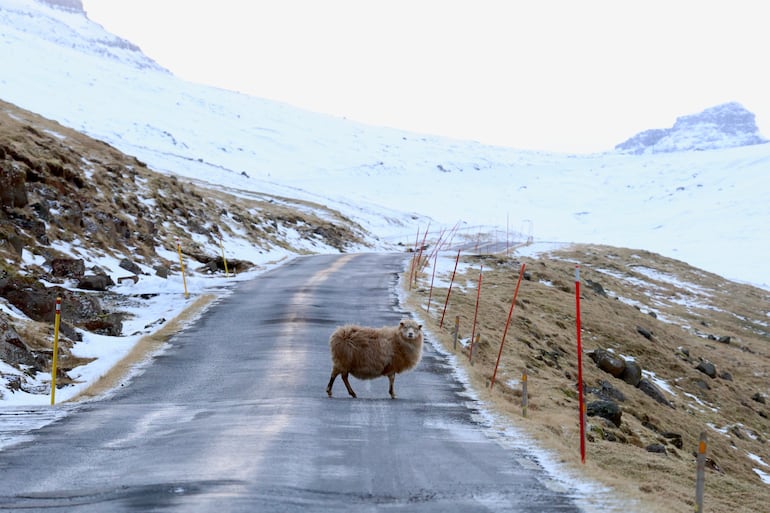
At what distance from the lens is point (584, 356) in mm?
A: 28641

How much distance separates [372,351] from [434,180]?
150m

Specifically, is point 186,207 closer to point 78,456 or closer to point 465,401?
point 465,401

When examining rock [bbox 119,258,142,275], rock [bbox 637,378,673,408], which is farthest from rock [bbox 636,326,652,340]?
rock [bbox 119,258,142,275]

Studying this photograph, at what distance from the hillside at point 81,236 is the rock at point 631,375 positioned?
623 inches

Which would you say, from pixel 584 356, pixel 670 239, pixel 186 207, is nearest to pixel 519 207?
pixel 670 239

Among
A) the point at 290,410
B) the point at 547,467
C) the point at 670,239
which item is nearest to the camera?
the point at 547,467

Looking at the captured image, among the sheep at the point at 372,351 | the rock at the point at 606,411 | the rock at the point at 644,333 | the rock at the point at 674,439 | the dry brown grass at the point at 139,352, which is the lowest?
the rock at the point at 674,439

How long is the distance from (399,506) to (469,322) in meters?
19.6

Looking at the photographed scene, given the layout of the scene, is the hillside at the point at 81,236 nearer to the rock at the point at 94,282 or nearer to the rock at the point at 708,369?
the rock at the point at 94,282

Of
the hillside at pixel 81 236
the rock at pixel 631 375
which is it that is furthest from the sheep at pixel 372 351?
the rock at pixel 631 375

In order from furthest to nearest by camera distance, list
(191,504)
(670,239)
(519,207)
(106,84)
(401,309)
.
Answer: (106,84) < (519,207) < (670,239) < (401,309) < (191,504)

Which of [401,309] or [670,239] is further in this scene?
[670,239]

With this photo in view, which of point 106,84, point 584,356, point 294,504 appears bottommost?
point 584,356

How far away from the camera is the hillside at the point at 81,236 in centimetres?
2136
